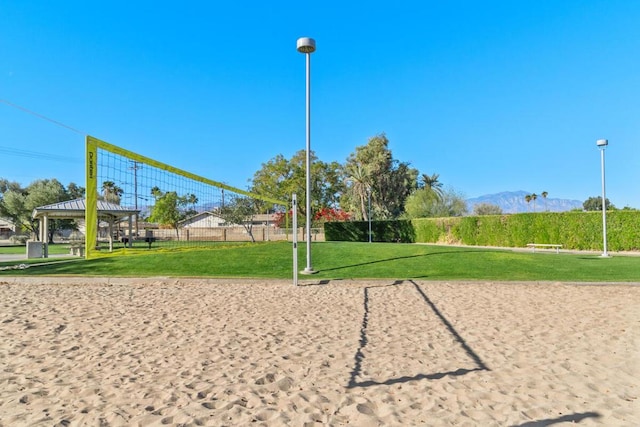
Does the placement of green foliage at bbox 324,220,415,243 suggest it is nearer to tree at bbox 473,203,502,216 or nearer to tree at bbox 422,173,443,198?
tree at bbox 422,173,443,198

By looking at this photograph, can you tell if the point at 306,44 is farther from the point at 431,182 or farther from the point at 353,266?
the point at 431,182

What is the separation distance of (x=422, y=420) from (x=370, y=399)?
48 centimetres

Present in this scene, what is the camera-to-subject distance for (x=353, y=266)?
12.0m

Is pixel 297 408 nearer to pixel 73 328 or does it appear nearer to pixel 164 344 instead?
pixel 164 344

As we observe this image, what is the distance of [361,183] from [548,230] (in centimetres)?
2237

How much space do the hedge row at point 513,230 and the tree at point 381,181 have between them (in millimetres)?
8413

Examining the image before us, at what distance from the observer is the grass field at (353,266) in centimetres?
1047

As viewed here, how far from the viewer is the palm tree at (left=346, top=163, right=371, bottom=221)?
43.2 metres

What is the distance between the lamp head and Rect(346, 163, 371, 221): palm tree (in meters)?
33.0

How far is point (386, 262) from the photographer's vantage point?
12.7 metres

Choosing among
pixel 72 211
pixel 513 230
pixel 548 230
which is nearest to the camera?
pixel 72 211

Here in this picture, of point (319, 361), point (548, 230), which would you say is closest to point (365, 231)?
point (548, 230)

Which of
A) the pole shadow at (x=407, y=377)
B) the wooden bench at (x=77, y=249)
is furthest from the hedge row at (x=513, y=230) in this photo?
the wooden bench at (x=77, y=249)

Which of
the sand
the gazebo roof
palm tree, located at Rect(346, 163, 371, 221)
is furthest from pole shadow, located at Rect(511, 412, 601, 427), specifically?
palm tree, located at Rect(346, 163, 371, 221)
